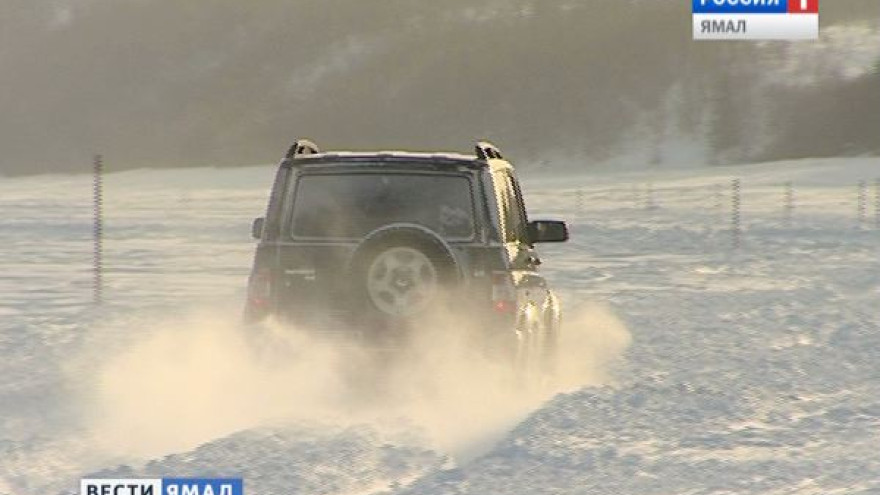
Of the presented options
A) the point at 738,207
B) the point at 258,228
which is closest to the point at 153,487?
the point at 258,228

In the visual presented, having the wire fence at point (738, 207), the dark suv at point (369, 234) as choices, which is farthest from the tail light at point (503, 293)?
the wire fence at point (738, 207)

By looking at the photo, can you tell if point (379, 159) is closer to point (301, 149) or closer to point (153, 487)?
point (301, 149)

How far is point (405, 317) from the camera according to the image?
9297 mm

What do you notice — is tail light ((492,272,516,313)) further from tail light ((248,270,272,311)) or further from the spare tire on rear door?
tail light ((248,270,272,311))

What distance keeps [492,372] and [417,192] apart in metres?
1.10

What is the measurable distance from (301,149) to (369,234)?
0.96 metres

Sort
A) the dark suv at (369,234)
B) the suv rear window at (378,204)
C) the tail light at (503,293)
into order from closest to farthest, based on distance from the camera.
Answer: the dark suv at (369,234), the tail light at (503,293), the suv rear window at (378,204)

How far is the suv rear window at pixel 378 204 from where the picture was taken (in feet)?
31.3

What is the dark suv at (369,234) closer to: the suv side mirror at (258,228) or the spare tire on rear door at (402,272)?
the spare tire on rear door at (402,272)

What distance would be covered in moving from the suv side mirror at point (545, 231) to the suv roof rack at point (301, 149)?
167 centimetres

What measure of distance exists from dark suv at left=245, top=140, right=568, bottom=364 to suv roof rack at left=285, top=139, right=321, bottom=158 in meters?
0.02

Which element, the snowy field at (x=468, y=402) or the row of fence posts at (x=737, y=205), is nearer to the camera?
the snowy field at (x=468, y=402)

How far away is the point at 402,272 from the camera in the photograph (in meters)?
9.23

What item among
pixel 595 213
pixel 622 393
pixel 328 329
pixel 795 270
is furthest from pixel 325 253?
pixel 595 213
